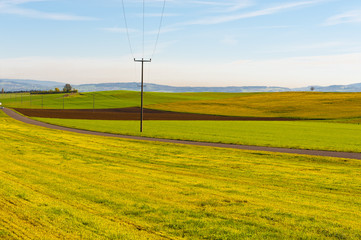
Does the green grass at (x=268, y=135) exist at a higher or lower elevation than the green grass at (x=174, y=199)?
lower

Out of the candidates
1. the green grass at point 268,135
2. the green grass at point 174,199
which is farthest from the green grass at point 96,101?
the green grass at point 174,199

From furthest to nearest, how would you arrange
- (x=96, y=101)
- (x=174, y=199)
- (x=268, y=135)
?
(x=96, y=101) → (x=268, y=135) → (x=174, y=199)

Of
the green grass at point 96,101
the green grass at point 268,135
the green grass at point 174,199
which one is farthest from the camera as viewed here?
the green grass at point 96,101

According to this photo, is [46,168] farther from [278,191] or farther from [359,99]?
[359,99]

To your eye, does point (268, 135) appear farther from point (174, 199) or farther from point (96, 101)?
point (96, 101)

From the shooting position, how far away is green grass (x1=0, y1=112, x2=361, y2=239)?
891 cm

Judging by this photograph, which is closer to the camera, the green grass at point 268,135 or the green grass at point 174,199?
the green grass at point 174,199

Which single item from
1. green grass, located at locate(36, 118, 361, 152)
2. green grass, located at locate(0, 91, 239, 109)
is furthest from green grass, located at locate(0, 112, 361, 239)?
green grass, located at locate(0, 91, 239, 109)

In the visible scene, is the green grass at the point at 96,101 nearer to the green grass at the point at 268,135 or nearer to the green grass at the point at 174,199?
the green grass at the point at 268,135

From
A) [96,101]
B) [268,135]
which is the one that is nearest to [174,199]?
[268,135]

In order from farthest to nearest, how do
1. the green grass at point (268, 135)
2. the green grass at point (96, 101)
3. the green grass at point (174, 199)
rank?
the green grass at point (96, 101)
the green grass at point (268, 135)
the green grass at point (174, 199)

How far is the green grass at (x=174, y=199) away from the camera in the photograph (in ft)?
29.2

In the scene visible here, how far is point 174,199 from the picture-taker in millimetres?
12070

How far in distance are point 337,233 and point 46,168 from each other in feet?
45.8
